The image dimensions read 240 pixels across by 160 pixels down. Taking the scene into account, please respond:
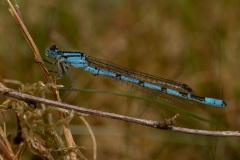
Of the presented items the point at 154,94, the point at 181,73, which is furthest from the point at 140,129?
the point at 181,73

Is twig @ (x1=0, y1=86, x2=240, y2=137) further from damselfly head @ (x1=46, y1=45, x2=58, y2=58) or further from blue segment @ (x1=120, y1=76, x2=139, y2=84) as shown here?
blue segment @ (x1=120, y1=76, x2=139, y2=84)

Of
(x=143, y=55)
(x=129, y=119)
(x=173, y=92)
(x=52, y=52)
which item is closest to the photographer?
(x=129, y=119)

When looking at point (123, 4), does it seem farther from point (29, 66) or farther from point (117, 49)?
point (29, 66)

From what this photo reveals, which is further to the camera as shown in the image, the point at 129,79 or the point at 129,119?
the point at 129,79

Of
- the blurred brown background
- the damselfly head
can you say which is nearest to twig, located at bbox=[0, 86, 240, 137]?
the blurred brown background

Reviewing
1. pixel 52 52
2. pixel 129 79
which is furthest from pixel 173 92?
pixel 52 52

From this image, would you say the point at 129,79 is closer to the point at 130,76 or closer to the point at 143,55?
the point at 130,76

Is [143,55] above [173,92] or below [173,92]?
above

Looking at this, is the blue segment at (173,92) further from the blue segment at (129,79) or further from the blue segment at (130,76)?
the blue segment at (129,79)

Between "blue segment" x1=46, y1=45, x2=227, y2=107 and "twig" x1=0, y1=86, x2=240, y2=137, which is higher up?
"blue segment" x1=46, y1=45, x2=227, y2=107
